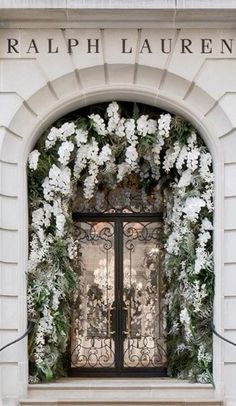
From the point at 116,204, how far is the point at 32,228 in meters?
1.54

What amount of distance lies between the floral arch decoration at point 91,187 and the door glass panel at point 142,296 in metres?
0.56

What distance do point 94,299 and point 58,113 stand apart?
2974 mm

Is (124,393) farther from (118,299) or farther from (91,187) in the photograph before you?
(91,187)

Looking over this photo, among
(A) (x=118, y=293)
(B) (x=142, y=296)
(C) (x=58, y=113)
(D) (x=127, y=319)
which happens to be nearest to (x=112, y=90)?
(C) (x=58, y=113)

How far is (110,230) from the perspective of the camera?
44.0 ft

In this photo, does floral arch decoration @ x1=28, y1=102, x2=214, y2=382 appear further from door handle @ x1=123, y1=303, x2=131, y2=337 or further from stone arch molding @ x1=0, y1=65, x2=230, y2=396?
door handle @ x1=123, y1=303, x2=131, y2=337

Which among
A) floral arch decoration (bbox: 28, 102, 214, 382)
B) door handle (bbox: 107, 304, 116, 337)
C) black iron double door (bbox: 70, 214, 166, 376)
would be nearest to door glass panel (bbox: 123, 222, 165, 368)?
black iron double door (bbox: 70, 214, 166, 376)

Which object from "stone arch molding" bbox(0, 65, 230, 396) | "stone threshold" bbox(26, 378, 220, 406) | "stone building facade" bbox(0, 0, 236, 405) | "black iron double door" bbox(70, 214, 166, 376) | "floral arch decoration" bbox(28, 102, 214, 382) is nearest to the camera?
"stone threshold" bbox(26, 378, 220, 406)

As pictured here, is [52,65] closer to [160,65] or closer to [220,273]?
[160,65]

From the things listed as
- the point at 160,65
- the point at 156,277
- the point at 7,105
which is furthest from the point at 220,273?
the point at 7,105

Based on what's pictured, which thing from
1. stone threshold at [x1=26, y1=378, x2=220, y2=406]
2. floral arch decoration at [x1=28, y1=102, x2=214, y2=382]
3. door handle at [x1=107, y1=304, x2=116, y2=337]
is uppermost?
floral arch decoration at [x1=28, y1=102, x2=214, y2=382]

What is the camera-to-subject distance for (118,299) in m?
13.3

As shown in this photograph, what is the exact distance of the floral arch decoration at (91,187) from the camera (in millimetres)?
12477

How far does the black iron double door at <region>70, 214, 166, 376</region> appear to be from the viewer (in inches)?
522
